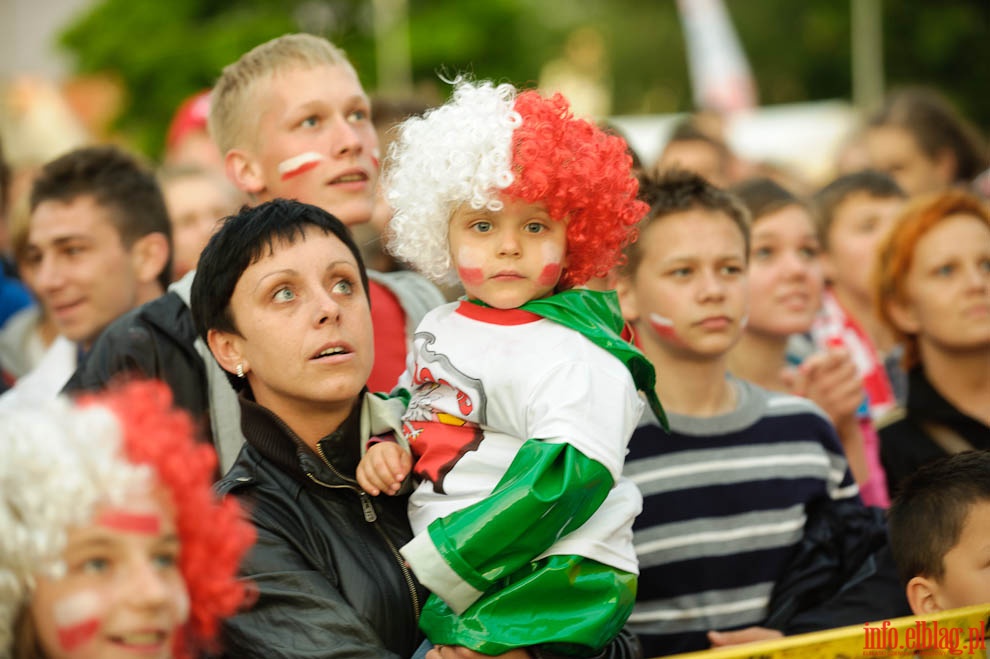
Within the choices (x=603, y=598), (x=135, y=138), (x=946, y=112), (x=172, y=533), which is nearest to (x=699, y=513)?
(x=603, y=598)

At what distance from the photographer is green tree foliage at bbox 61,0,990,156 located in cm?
2844

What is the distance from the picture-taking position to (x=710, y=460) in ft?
13.1

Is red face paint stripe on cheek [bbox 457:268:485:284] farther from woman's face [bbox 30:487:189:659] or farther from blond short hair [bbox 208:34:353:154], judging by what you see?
blond short hair [bbox 208:34:353:154]

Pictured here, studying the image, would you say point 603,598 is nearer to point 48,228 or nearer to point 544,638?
point 544,638

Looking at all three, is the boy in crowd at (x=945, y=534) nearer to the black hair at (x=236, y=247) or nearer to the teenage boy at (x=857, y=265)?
the black hair at (x=236, y=247)

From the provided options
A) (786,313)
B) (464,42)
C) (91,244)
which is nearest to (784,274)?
(786,313)

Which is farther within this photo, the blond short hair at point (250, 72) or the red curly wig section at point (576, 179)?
the blond short hair at point (250, 72)

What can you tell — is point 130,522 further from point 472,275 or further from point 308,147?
point 308,147

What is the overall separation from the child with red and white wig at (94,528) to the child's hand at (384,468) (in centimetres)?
71

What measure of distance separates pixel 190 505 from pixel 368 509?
77 cm

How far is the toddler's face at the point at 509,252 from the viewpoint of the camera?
312 cm

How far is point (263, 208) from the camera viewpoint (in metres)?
3.24

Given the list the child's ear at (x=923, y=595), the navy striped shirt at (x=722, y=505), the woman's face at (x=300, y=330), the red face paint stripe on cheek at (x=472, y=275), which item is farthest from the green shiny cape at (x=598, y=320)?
the child's ear at (x=923, y=595)

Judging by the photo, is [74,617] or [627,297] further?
[627,297]
